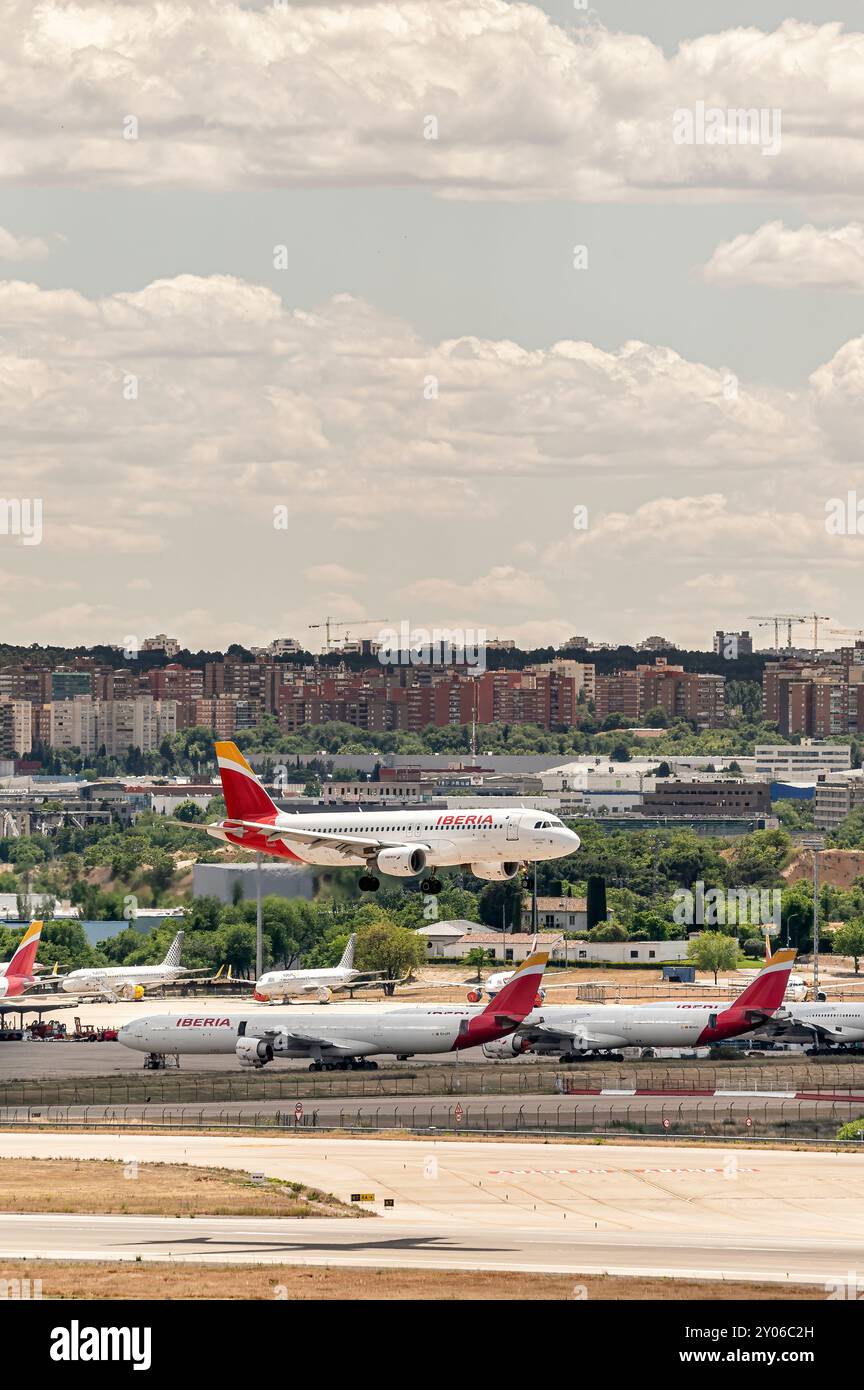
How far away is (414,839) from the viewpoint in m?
137

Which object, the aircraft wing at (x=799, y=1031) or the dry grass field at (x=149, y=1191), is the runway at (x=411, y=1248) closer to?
the dry grass field at (x=149, y=1191)

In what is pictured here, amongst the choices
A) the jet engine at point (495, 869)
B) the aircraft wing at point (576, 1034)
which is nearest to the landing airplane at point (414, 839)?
the jet engine at point (495, 869)

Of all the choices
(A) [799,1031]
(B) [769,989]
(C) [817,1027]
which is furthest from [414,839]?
(C) [817,1027]

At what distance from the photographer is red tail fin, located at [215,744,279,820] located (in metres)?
153

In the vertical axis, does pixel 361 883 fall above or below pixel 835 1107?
above

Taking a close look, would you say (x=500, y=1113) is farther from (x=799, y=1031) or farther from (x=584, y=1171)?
(x=799, y=1031)

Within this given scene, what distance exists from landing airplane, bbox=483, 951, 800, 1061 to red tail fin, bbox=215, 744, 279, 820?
20923mm

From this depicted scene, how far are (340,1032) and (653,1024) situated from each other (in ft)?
66.4

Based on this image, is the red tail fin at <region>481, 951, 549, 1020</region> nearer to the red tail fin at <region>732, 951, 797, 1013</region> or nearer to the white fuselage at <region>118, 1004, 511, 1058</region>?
the white fuselage at <region>118, 1004, 511, 1058</region>

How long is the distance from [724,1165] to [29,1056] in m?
76.8

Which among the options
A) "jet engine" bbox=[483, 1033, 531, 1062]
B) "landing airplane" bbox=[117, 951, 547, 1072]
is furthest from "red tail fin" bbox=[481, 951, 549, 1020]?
"jet engine" bbox=[483, 1033, 531, 1062]
